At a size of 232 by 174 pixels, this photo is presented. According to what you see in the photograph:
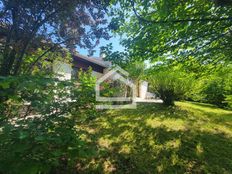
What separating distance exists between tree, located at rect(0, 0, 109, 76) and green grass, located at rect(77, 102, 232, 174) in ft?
7.17

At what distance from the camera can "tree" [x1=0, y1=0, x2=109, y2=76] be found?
11.1 ft

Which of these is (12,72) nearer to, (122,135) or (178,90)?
(122,135)

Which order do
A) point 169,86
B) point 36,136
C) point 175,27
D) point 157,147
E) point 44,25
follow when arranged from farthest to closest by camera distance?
point 169,86
point 157,147
point 175,27
point 44,25
point 36,136

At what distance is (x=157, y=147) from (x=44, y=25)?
4.24m

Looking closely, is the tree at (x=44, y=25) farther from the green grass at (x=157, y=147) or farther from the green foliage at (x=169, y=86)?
the green foliage at (x=169, y=86)

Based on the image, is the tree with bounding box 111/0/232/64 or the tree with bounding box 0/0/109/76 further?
the tree with bounding box 111/0/232/64

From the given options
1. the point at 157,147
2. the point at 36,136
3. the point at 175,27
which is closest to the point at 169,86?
the point at 157,147

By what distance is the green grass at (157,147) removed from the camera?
3.91 m

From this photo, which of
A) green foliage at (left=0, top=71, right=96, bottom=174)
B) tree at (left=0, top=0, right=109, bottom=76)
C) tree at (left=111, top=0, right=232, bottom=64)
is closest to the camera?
green foliage at (left=0, top=71, right=96, bottom=174)

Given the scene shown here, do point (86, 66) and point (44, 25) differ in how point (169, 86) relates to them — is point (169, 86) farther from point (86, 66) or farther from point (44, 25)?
point (44, 25)

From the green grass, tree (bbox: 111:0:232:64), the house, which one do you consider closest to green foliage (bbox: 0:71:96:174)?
the green grass

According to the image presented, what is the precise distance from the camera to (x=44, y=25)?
396 cm

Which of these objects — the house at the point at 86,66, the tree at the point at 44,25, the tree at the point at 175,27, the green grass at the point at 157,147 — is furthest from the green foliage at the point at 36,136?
the house at the point at 86,66

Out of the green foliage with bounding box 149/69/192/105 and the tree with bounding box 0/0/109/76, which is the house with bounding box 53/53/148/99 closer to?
the green foliage with bounding box 149/69/192/105
